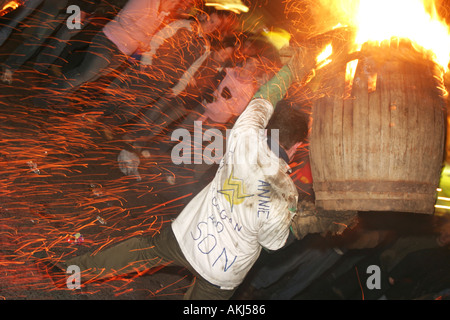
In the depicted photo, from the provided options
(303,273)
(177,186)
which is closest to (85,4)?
(177,186)

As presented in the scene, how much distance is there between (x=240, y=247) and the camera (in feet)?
6.55

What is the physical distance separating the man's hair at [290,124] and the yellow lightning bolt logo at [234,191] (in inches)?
15.2

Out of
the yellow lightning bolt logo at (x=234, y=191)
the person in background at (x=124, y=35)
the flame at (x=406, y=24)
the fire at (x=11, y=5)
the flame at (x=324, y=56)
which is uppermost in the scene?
the fire at (x=11, y=5)

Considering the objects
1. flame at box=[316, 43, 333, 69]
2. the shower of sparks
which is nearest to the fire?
the shower of sparks

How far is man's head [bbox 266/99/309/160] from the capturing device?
1.96 m

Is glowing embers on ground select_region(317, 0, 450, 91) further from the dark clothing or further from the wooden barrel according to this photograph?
the dark clothing

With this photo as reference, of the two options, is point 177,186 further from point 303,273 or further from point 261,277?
point 303,273

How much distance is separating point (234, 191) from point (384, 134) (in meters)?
0.90

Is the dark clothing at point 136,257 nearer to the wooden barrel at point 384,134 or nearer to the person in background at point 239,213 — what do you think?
the person in background at point 239,213

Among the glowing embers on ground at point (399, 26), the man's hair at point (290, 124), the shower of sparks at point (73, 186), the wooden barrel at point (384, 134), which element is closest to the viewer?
the wooden barrel at point (384, 134)

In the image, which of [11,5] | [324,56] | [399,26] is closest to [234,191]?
[324,56]

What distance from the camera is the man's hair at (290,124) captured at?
1.96 metres

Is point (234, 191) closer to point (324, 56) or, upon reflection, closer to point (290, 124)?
point (290, 124)

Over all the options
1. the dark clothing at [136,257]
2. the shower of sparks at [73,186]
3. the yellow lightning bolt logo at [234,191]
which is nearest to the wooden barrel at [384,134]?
the yellow lightning bolt logo at [234,191]
